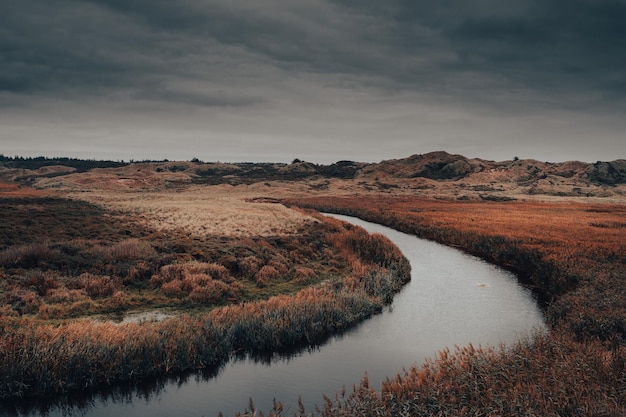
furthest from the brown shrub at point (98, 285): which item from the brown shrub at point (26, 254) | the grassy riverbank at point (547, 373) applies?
the grassy riverbank at point (547, 373)

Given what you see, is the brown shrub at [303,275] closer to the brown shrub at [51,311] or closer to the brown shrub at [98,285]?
the brown shrub at [98,285]

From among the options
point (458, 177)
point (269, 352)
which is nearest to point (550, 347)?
point (269, 352)

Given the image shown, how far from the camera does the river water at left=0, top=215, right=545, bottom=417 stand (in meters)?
11.0

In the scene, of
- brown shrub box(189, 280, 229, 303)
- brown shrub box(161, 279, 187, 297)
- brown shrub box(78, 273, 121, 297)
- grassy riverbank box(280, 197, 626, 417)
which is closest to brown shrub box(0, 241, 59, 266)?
brown shrub box(78, 273, 121, 297)

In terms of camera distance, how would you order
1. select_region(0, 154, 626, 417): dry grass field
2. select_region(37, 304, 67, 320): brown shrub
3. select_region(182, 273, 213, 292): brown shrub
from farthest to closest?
select_region(182, 273, 213, 292): brown shrub, select_region(37, 304, 67, 320): brown shrub, select_region(0, 154, 626, 417): dry grass field

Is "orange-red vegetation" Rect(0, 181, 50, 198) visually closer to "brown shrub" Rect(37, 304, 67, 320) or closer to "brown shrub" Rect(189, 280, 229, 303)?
"brown shrub" Rect(37, 304, 67, 320)

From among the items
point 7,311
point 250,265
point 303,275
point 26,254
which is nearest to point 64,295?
point 7,311

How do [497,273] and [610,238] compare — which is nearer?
[497,273]

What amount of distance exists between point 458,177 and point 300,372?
19791cm

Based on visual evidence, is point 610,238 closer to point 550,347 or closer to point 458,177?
point 550,347

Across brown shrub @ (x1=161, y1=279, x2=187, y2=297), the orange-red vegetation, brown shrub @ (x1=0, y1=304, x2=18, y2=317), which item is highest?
the orange-red vegetation

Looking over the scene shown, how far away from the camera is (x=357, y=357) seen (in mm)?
14188

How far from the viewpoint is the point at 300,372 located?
13008 millimetres

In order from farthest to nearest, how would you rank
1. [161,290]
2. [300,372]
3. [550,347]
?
[161,290]
[300,372]
[550,347]
